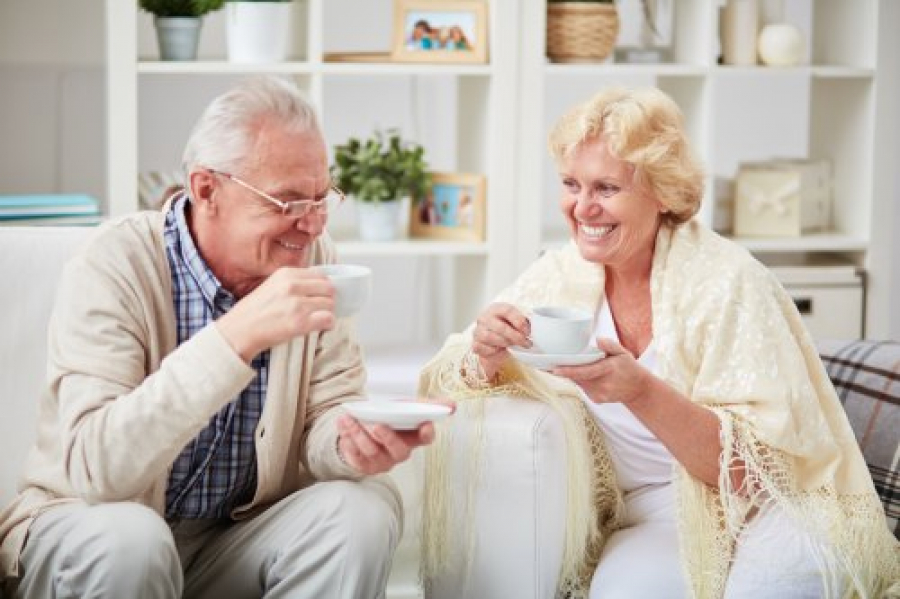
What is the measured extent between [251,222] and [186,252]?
0.42ft

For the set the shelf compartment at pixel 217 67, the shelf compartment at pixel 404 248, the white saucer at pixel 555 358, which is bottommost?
the white saucer at pixel 555 358

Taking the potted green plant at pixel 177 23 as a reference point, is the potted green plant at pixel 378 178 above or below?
below

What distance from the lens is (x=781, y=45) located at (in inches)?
152

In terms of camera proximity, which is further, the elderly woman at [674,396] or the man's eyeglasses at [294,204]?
the elderly woman at [674,396]

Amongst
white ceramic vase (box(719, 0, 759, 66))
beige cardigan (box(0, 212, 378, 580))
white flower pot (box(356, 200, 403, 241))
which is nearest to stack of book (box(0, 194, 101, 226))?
white flower pot (box(356, 200, 403, 241))

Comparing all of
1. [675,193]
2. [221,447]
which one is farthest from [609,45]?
[221,447]

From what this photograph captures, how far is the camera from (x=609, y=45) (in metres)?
3.81

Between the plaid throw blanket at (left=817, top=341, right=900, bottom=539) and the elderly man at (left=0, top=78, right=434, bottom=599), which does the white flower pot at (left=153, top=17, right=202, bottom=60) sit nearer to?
the elderly man at (left=0, top=78, right=434, bottom=599)

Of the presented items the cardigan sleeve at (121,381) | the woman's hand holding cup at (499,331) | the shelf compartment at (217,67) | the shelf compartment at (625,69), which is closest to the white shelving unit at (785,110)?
the shelf compartment at (625,69)

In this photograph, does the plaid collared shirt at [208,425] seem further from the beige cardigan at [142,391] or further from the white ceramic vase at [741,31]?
the white ceramic vase at [741,31]

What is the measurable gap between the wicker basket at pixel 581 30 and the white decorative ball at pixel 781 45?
0.37 m

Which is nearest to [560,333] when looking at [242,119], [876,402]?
[242,119]

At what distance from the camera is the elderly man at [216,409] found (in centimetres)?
211

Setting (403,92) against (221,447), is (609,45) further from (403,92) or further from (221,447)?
(221,447)
